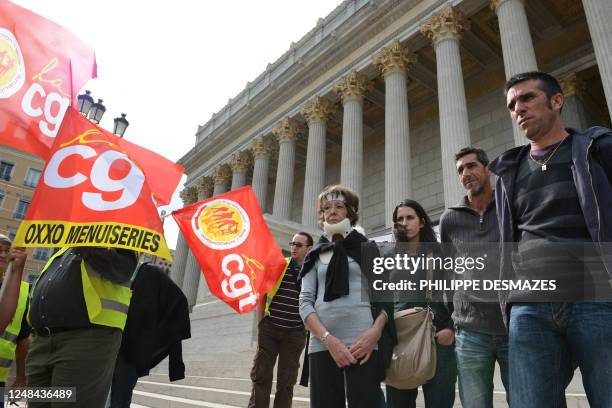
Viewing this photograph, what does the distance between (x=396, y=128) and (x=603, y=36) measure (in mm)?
7518

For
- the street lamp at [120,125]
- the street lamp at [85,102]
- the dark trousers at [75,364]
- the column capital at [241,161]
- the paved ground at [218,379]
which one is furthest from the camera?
the column capital at [241,161]

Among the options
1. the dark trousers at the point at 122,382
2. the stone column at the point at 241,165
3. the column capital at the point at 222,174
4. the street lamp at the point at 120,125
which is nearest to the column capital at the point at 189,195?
the column capital at the point at 222,174

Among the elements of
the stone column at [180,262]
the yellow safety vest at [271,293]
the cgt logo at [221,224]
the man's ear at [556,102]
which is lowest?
the yellow safety vest at [271,293]

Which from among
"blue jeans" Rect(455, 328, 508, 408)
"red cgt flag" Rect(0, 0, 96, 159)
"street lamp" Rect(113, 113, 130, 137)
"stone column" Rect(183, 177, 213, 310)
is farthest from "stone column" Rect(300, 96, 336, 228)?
"blue jeans" Rect(455, 328, 508, 408)

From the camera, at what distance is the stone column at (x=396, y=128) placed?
16.1 metres

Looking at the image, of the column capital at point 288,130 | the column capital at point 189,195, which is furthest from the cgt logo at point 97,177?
the column capital at point 189,195

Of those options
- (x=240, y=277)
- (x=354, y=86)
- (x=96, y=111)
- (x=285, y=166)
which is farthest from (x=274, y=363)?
(x=285, y=166)

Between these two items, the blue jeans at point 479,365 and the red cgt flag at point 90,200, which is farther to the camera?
the red cgt flag at point 90,200

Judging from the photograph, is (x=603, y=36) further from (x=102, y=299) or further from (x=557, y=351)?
(x=102, y=299)

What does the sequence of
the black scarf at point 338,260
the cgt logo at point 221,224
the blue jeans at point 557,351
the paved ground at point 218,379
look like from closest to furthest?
the blue jeans at point 557,351, the black scarf at point 338,260, the paved ground at point 218,379, the cgt logo at point 221,224

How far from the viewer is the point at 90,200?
10.3 ft

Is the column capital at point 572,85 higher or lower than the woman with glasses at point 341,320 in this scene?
higher

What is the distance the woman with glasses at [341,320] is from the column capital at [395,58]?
1690 cm

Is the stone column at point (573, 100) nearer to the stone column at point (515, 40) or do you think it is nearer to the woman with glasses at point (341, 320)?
the stone column at point (515, 40)
